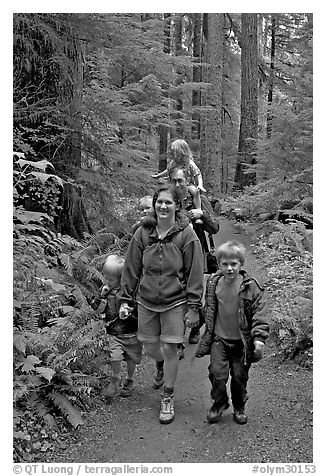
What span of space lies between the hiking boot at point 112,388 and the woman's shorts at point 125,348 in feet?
0.87

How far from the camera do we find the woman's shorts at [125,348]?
4629 mm

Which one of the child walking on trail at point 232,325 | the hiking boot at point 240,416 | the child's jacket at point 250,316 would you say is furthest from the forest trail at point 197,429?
the child's jacket at point 250,316

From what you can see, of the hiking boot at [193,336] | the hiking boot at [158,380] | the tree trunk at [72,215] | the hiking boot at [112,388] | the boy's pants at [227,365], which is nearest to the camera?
the boy's pants at [227,365]

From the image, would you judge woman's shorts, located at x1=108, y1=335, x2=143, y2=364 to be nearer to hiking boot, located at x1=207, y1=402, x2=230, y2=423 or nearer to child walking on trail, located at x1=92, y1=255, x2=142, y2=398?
child walking on trail, located at x1=92, y1=255, x2=142, y2=398

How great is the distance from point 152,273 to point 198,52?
18391 mm

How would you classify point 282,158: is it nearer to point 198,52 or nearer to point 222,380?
point 222,380

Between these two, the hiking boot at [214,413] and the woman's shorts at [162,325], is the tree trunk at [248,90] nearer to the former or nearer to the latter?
the woman's shorts at [162,325]

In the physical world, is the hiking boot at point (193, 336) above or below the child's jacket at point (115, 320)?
below

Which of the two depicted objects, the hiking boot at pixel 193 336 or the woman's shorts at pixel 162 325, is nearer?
the woman's shorts at pixel 162 325

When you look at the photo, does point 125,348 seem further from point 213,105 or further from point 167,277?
point 213,105

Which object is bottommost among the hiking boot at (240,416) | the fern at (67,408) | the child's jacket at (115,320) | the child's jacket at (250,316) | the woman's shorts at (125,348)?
the hiking boot at (240,416)

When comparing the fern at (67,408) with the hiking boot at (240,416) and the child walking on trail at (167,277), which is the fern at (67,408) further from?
the hiking boot at (240,416)

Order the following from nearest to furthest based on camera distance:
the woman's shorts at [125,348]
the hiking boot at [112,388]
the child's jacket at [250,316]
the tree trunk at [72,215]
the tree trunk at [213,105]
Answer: the child's jacket at [250,316]
the woman's shorts at [125,348]
the hiking boot at [112,388]
the tree trunk at [72,215]
the tree trunk at [213,105]
